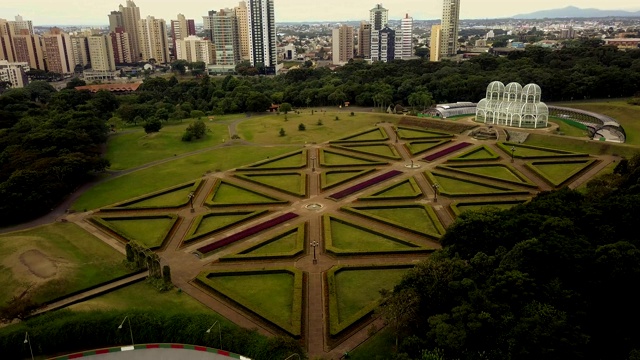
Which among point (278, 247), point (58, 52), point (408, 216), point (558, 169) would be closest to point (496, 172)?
point (558, 169)

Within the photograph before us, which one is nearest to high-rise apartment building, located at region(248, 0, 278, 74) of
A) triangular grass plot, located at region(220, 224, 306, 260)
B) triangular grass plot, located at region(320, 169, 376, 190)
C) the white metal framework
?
the white metal framework

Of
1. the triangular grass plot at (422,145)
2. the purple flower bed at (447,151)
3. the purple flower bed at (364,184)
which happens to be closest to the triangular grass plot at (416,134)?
the triangular grass plot at (422,145)

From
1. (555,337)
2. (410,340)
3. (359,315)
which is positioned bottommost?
(359,315)

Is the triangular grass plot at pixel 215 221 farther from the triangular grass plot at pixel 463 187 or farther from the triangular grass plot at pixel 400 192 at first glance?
the triangular grass plot at pixel 463 187

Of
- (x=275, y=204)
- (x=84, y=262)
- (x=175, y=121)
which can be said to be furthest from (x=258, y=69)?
(x=84, y=262)

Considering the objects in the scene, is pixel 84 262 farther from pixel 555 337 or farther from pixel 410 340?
pixel 555 337

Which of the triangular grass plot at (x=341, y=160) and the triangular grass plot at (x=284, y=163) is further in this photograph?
the triangular grass plot at (x=341, y=160)

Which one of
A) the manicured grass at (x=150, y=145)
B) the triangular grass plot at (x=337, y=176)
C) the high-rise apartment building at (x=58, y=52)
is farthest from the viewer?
the high-rise apartment building at (x=58, y=52)

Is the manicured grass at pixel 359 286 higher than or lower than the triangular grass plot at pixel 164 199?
lower
